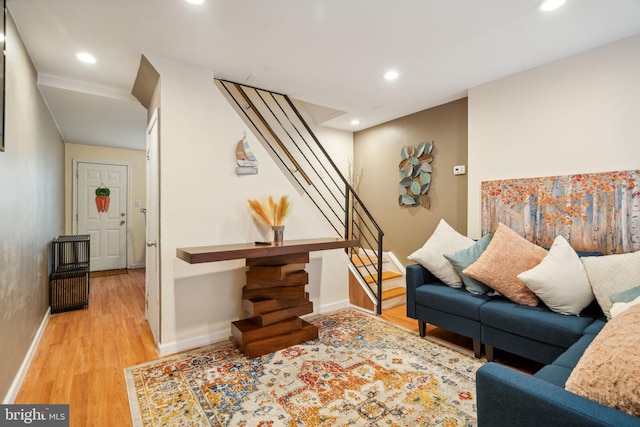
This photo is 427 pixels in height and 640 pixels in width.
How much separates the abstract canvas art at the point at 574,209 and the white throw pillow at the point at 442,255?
17.0 inches

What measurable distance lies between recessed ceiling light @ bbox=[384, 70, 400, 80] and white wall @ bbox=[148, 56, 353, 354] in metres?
1.42

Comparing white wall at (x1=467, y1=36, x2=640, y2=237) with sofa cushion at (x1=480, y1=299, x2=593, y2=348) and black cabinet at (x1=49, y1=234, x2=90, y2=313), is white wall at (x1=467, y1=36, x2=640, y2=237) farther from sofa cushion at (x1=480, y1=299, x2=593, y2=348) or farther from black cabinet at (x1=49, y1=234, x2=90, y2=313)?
black cabinet at (x1=49, y1=234, x2=90, y2=313)

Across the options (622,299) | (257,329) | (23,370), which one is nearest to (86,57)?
(23,370)

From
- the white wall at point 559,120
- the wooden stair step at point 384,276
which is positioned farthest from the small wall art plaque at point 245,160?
the white wall at point 559,120

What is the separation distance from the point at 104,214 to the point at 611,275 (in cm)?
723

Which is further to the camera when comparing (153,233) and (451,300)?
(153,233)

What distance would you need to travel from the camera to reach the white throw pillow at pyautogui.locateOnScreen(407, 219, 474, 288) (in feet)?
9.30

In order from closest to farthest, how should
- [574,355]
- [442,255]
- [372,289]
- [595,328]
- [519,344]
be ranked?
[574,355] → [595,328] → [519,344] → [442,255] → [372,289]

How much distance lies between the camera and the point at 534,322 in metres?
2.12

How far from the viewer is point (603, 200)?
2494 mm

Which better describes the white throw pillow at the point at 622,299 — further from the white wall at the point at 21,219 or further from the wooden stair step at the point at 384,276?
the white wall at the point at 21,219

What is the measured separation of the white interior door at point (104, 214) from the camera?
575cm

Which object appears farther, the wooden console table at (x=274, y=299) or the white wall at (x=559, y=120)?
the wooden console table at (x=274, y=299)

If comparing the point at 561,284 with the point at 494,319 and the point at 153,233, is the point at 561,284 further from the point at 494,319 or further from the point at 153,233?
the point at 153,233
